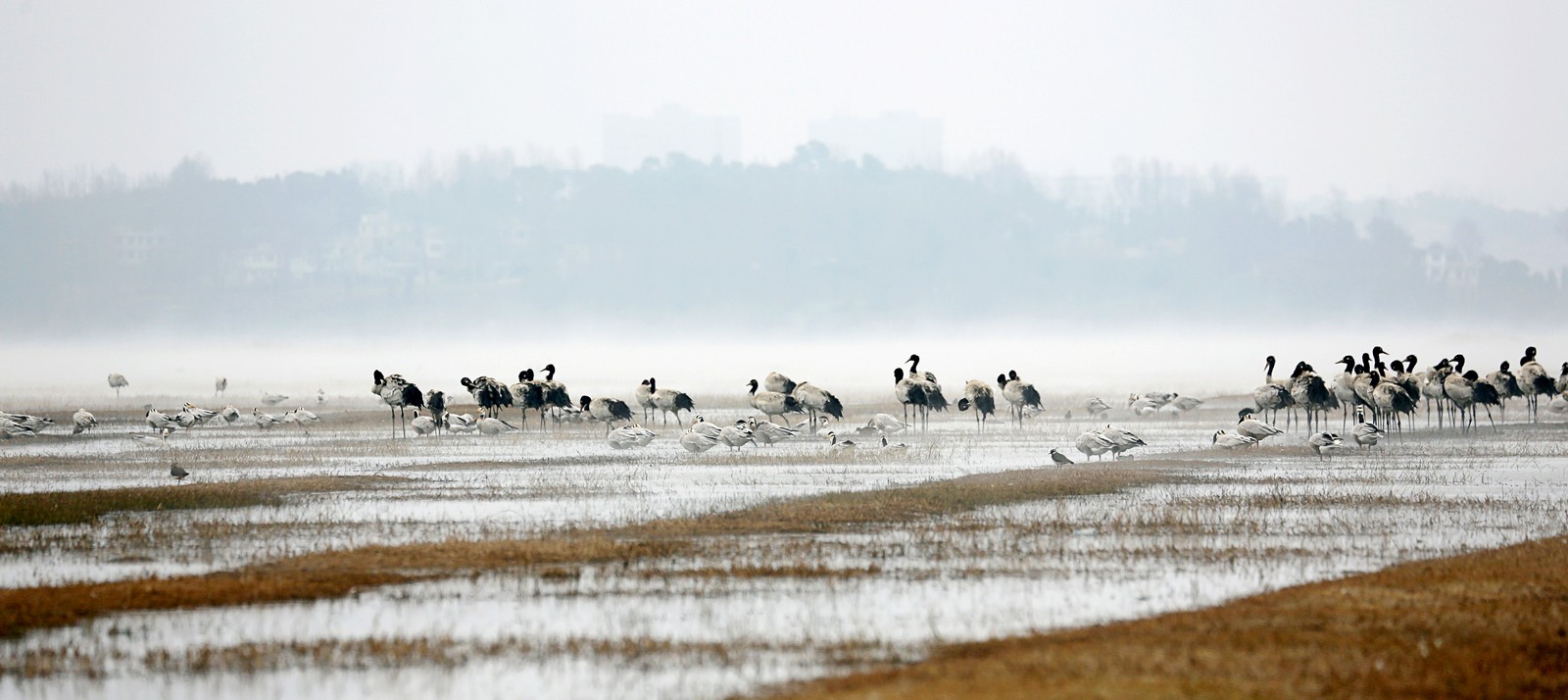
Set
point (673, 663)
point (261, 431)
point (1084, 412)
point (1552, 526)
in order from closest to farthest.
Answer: point (673, 663)
point (1552, 526)
point (261, 431)
point (1084, 412)

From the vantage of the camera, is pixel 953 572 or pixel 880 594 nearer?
pixel 880 594

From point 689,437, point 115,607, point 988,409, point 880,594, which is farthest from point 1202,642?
point 988,409

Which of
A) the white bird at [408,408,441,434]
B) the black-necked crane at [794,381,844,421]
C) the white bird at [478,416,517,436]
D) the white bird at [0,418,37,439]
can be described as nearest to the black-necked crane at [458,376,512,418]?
the white bird at [478,416,517,436]

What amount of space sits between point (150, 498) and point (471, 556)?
800cm

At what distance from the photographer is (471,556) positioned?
54.1ft

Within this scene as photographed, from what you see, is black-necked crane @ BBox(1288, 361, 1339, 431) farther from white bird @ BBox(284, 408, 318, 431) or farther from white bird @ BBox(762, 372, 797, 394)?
white bird @ BBox(284, 408, 318, 431)

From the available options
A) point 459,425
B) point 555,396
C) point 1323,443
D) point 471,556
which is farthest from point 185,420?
point 1323,443

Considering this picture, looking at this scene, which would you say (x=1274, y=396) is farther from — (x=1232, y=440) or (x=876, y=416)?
(x=876, y=416)

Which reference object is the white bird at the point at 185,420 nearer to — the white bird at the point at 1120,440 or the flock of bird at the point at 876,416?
the flock of bird at the point at 876,416

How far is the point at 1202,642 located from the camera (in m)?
11.5

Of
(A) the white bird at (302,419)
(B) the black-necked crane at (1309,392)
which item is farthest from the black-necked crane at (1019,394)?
(A) the white bird at (302,419)

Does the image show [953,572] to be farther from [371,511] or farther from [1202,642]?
[371,511]

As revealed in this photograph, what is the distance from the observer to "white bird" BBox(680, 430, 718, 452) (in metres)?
31.5

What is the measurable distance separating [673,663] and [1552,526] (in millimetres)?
12077
